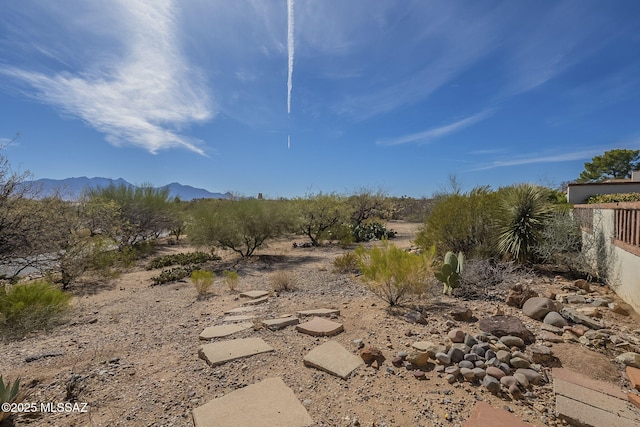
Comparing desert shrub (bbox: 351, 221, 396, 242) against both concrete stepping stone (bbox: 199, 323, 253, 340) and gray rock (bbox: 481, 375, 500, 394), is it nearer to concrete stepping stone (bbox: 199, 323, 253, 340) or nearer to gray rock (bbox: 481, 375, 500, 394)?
concrete stepping stone (bbox: 199, 323, 253, 340)

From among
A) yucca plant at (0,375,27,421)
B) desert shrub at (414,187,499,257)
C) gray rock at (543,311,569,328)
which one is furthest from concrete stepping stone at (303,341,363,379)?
desert shrub at (414,187,499,257)

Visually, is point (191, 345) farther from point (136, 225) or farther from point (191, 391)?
point (136, 225)

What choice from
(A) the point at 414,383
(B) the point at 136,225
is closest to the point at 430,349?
(A) the point at 414,383

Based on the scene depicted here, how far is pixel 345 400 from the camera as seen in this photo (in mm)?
2588

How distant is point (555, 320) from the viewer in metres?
3.99

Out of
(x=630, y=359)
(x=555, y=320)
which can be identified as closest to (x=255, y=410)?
(x=630, y=359)

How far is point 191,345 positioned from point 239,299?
2781mm

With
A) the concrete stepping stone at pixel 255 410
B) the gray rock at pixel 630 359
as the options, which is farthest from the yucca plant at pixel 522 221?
the concrete stepping stone at pixel 255 410

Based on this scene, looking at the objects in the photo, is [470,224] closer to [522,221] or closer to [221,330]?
[522,221]

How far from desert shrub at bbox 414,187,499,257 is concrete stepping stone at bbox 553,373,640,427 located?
5.31 meters

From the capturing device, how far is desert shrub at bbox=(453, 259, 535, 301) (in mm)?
5395

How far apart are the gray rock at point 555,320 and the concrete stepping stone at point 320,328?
104 inches

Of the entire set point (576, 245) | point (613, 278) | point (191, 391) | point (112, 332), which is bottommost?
point (112, 332)

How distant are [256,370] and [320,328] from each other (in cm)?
115
